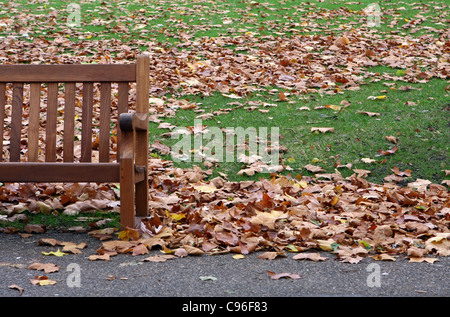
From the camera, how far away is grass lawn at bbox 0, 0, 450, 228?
5.38m

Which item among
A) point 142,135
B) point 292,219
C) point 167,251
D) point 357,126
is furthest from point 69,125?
point 357,126

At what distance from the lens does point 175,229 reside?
3562mm

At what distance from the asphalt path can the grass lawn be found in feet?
5.91

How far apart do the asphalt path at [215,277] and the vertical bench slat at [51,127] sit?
65cm

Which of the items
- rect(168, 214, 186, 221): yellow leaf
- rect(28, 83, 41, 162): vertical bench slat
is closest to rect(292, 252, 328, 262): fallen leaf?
rect(168, 214, 186, 221): yellow leaf

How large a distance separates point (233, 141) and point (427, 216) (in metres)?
2.23

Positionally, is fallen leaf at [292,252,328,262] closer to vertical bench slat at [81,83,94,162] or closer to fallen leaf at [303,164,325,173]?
vertical bench slat at [81,83,94,162]

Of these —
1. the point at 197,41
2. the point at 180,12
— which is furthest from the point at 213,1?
the point at 197,41

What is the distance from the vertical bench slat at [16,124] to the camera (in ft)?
11.8

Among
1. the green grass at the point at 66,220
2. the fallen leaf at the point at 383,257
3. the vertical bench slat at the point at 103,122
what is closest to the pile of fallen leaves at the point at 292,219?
the fallen leaf at the point at 383,257

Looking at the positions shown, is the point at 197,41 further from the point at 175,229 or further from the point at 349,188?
the point at 175,229

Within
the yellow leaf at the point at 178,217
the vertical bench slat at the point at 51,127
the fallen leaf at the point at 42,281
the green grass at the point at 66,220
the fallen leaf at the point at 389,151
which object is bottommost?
the green grass at the point at 66,220

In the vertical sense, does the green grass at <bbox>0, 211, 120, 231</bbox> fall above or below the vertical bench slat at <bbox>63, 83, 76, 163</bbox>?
below

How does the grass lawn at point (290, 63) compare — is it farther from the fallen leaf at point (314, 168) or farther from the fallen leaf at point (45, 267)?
the fallen leaf at point (45, 267)
